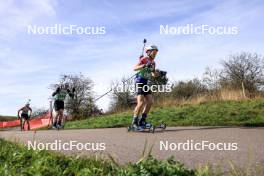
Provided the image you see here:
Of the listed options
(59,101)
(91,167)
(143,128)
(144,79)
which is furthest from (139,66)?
(59,101)

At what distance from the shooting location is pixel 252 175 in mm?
4496

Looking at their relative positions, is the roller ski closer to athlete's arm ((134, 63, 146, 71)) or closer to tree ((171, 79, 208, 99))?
athlete's arm ((134, 63, 146, 71))

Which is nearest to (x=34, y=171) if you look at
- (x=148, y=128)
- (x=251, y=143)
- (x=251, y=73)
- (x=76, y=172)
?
(x=76, y=172)

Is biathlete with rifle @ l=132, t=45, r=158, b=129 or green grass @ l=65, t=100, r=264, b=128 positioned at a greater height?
biathlete with rifle @ l=132, t=45, r=158, b=129

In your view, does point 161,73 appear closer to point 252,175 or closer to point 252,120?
point 252,120

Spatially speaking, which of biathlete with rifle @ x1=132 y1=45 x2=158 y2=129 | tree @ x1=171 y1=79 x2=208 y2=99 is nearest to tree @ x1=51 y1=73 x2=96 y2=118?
tree @ x1=171 y1=79 x2=208 y2=99

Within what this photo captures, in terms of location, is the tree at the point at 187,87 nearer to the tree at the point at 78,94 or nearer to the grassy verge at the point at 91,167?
the tree at the point at 78,94

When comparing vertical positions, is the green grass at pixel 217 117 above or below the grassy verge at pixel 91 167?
above

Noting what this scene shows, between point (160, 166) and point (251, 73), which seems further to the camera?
point (251, 73)

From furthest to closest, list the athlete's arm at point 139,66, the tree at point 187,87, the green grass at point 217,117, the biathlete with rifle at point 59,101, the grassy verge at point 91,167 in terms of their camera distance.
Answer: the tree at point 187,87 → the biathlete with rifle at point 59,101 → the green grass at point 217,117 → the athlete's arm at point 139,66 → the grassy verge at point 91,167

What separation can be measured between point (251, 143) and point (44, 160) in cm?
Answer: 378

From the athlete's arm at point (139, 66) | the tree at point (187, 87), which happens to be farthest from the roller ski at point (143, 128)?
the tree at point (187, 87)

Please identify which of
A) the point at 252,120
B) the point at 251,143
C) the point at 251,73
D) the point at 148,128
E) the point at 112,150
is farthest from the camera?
the point at 251,73

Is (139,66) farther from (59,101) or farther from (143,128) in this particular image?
(59,101)
